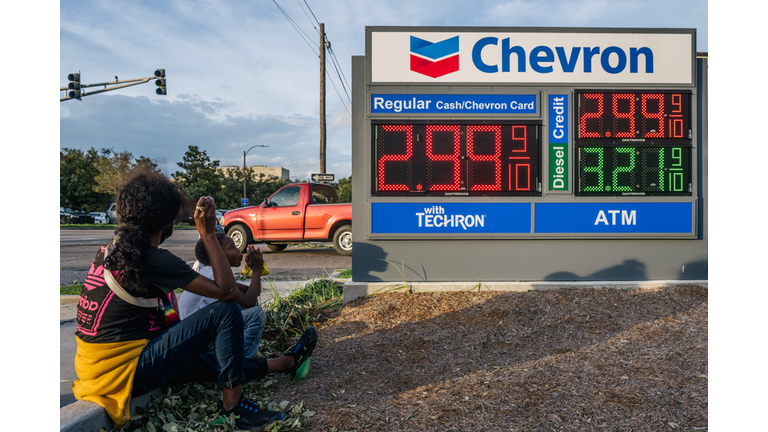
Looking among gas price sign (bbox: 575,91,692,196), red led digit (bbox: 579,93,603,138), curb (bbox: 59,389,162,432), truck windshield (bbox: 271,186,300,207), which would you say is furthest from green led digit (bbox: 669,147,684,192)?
truck windshield (bbox: 271,186,300,207)

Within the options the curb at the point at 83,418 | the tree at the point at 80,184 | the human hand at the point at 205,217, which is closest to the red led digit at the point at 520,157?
the human hand at the point at 205,217

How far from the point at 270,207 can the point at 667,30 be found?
33.1ft

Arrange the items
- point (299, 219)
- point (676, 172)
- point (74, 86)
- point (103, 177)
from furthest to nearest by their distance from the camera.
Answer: point (103, 177) < point (74, 86) < point (299, 219) < point (676, 172)

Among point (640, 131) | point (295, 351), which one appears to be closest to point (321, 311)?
point (295, 351)

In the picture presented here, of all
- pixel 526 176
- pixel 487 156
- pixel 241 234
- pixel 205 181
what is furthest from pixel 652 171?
pixel 205 181

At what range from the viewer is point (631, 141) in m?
5.65

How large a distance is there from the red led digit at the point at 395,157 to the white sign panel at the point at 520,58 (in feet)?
2.12

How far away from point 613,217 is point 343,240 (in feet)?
26.3

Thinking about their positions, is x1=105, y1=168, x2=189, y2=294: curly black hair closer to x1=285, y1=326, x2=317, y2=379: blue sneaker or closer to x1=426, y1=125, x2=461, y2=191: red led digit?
x1=285, y1=326, x2=317, y2=379: blue sneaker

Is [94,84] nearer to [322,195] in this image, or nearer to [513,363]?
[322,195]

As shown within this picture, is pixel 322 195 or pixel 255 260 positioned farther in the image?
pixel 322 195

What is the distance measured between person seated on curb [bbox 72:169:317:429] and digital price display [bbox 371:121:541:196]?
10.5 feet

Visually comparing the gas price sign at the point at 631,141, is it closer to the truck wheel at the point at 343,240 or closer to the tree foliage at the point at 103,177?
the truck wheel at the point at 343,240
